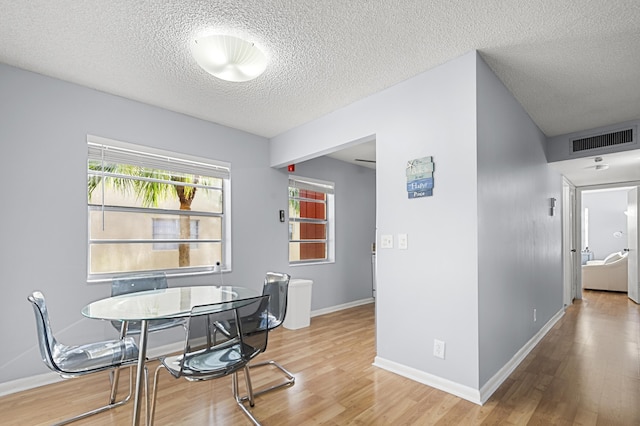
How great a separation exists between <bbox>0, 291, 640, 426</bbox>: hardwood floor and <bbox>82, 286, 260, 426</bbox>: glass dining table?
0.55 metres

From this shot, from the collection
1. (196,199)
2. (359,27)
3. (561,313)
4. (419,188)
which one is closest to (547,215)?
(561,313)

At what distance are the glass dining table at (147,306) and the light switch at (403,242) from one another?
4.49 ft

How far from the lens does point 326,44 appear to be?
7.65 feet

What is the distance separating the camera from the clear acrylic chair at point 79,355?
181 centimetres

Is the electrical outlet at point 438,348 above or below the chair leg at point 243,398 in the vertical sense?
above

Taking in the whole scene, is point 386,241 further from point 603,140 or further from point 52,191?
point 603,140

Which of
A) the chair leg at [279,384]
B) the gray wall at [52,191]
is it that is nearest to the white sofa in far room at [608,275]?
the chair leg at [279,384]

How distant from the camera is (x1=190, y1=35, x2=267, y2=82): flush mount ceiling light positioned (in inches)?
85.6

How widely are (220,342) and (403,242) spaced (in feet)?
5.61

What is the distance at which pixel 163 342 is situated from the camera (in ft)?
11.2

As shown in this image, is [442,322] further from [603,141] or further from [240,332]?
[603,141]

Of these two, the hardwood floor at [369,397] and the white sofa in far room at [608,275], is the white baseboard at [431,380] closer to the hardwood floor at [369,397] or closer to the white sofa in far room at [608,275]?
the hardwood floor at [369,397]

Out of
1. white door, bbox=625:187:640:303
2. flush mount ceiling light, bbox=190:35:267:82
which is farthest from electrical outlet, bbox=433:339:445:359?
white door, bbox=625:187:640:303

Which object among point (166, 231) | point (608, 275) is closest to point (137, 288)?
point (166, 231)
